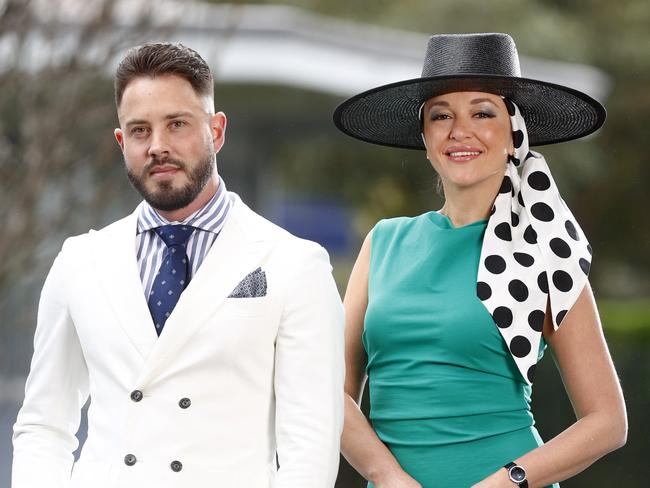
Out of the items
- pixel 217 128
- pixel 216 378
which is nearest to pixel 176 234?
pixel 217 128

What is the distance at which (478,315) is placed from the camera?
10.2 feet

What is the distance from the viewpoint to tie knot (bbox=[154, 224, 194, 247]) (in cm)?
286

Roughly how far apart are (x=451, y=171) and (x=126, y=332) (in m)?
0.93

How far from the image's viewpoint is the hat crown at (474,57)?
3.30 m

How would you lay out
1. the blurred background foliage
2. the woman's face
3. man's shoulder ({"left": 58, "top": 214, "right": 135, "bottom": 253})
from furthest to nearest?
the blurred background foliage, the woman's face, man's shoulder ({"left": 58, "top": 214, "right": 135, "bottom": 253})

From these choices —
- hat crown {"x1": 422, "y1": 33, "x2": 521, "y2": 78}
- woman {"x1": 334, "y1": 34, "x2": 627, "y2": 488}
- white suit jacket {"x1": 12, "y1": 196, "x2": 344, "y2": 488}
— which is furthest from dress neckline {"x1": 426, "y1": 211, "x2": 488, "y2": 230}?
white suit jacket {"x1": 12, "y1": 196, "x2": 344, "y2": 488}

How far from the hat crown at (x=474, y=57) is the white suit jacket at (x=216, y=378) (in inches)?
29.7

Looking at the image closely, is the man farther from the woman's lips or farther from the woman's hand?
the woman's lips

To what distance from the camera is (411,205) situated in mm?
23266

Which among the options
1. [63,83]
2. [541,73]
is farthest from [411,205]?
[63,83]

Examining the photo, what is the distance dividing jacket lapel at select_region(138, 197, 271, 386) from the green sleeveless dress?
1.62 feet

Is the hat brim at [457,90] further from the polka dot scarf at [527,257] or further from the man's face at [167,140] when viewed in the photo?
the man's face at [167,140]

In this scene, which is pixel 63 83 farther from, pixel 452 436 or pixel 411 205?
pixel 411 205

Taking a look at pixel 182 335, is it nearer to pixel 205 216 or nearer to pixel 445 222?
pixel 205 216
